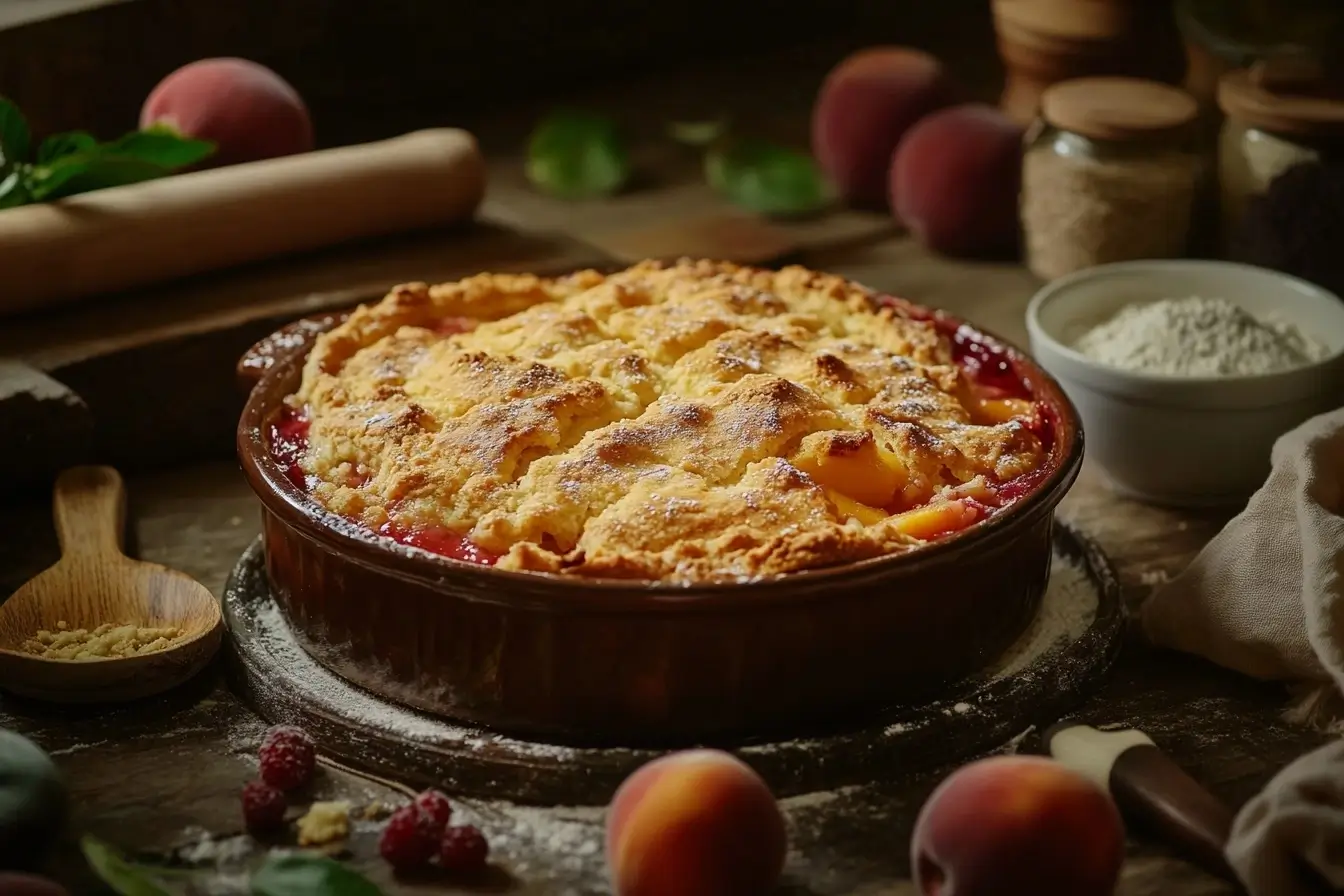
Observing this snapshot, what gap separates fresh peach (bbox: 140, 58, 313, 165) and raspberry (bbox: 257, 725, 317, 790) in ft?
4.93

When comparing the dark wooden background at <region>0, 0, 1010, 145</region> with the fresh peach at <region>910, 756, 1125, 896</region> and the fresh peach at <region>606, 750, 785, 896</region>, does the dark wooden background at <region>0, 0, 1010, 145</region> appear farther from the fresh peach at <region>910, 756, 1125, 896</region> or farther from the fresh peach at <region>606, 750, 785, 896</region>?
the fresh peach at <region>910, 756, 1125, 896</region>

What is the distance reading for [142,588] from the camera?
225cm

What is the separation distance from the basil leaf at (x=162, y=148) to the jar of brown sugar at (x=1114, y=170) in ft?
4.99

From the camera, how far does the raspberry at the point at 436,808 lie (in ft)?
5.82

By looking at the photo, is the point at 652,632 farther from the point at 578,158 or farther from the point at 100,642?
the point at 578,158

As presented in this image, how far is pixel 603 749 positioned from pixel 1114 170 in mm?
1701

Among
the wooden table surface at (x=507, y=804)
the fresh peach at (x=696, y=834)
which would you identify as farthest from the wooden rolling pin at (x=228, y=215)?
the fresh peach at (x=696, y=834)

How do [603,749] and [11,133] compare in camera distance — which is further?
[11,133]

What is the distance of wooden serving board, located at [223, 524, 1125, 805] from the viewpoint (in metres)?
Result: 1.88

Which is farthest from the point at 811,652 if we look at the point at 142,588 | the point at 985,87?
the point at 985,87

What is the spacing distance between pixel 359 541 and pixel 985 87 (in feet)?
9.37

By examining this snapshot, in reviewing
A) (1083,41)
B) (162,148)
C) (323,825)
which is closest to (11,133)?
(162,148)

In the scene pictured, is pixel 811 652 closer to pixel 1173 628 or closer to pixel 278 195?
pixel 1173 628

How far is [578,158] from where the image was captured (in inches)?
149
